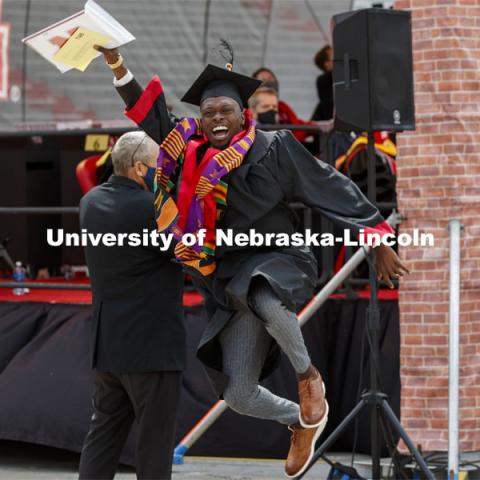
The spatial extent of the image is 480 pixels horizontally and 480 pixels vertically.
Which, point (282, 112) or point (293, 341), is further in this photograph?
point (282, 112)

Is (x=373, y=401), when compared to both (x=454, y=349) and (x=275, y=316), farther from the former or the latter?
(x=275, y=316)

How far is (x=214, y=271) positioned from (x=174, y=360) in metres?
0.51

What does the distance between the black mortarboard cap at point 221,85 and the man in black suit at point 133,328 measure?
51 centimetres

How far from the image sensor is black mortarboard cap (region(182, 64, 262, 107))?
5.38m

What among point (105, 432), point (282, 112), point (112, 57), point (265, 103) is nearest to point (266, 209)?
point (112, 57)

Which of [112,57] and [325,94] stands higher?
[325,94]

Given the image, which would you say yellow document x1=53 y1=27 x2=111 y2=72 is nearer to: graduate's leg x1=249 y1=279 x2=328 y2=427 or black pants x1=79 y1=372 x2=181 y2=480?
graduate's leg x1=249 y1=279 x2=328 y2=427

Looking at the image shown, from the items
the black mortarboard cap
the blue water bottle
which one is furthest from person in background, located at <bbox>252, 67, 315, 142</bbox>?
the black mortarboard cap

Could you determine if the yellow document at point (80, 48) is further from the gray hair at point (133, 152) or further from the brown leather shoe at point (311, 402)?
the brown leather shoe at point (311, 402)

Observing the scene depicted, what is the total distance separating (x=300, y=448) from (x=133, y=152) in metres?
1.55

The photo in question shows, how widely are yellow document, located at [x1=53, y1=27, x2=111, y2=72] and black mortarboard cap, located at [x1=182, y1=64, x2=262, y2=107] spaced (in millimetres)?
437

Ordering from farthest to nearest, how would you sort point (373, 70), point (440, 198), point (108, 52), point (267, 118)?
point (267, 118)
point (440, 198)
point (373, 70)
point (108, 52)

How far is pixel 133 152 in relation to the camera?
5.84 metres

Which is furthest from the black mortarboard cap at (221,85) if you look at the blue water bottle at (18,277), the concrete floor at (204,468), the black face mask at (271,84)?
the blue water bottle at (18,277)
